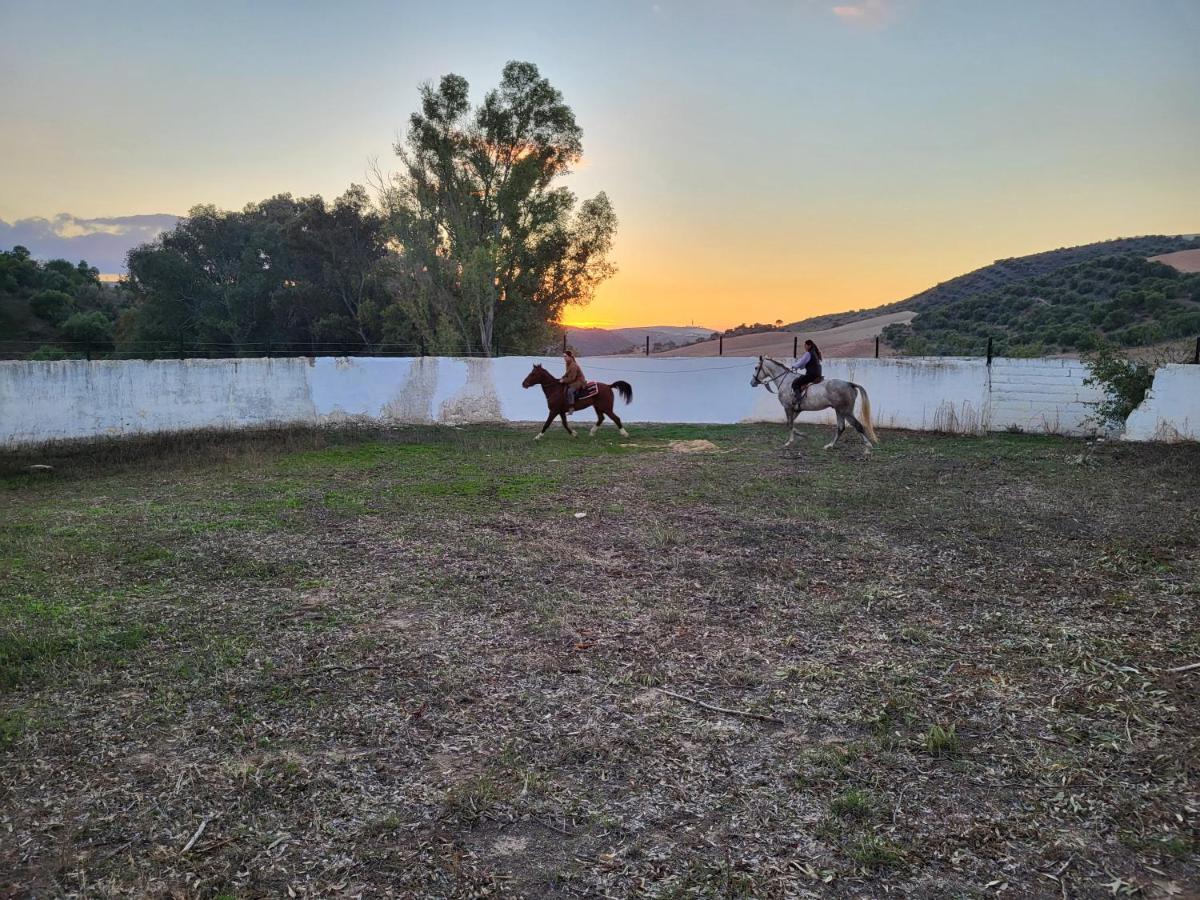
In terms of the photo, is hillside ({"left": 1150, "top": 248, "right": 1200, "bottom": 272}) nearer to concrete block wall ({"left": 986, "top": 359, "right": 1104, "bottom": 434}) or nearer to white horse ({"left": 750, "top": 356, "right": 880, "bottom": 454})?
concrete block wall ({"left": 986, "top": 359, "right": 1104, "bottom": 434})

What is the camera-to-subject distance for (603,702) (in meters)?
3.79

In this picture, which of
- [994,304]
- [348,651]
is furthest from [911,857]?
[994,304]

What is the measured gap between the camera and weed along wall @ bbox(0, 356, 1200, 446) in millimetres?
13719

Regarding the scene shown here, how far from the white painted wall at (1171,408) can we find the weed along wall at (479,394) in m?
0.02

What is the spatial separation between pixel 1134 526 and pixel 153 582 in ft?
28.5

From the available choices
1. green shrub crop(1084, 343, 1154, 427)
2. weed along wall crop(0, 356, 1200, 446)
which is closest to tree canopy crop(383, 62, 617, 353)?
weed along wall crop(0, 356, 1200, 446)

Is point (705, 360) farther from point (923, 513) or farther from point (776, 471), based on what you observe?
point (923, 513)

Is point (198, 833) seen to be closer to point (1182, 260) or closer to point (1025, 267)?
point (1182, 260)

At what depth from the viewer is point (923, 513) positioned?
784 cm

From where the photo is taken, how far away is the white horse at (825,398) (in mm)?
12086

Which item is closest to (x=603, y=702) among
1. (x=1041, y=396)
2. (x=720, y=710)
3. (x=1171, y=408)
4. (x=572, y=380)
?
(x=720, y=710)

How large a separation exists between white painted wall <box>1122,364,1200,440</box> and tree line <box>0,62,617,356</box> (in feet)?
53.3

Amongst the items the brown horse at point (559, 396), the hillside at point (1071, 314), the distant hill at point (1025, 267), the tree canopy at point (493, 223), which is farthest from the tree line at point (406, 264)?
the distant hill at point (1025, 267)

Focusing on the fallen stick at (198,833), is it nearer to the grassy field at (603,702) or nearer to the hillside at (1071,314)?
the grassy field at (603,702)
